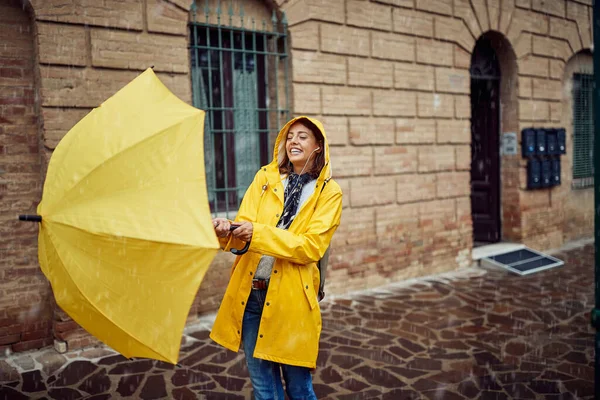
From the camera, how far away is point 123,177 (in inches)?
80.5

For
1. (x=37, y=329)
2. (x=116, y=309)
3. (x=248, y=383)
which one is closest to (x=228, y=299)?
(x=116, y=309)

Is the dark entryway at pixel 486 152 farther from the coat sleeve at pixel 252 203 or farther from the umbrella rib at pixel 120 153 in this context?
the umbrella rib at pixel 120 153

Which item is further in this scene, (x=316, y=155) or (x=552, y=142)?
(x=552, y=142)

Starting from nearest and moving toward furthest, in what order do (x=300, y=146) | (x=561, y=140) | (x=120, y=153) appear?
(x=120, y=153)
(x=300, y=146)
(x=561, y=140)

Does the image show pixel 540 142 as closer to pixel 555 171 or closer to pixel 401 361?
pixel 555 171

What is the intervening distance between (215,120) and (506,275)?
4.82 metres

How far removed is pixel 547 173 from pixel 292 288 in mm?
8494

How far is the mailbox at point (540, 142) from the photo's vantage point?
952 cm

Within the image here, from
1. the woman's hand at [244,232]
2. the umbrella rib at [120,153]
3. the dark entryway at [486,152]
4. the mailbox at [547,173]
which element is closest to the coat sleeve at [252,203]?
the woman's hand at [244,232]

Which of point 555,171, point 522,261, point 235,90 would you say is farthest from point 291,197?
point 555,171

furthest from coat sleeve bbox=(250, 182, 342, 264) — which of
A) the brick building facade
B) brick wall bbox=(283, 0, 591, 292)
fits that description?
brick wall bbox=(283, 0, 591, 292)

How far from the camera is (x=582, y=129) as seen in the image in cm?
1112

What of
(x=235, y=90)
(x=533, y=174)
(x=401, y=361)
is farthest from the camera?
(x=533, y=174)

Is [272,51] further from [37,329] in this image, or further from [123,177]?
[123,177]
